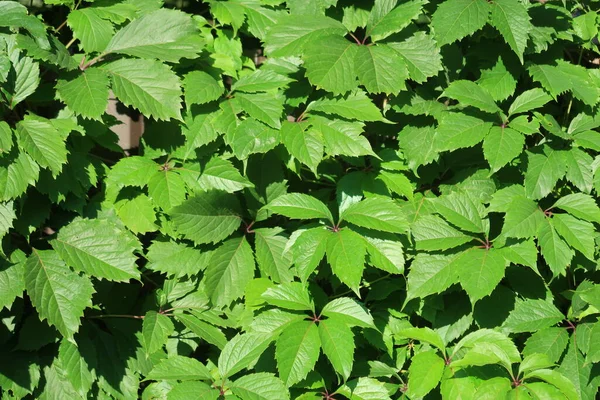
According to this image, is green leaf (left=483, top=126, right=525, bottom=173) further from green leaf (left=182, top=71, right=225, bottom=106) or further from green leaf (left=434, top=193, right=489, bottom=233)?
green leaf (left=182, top=71, right=225, bottom=106)

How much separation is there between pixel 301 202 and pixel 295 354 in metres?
0.49

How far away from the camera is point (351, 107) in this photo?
7.33ft

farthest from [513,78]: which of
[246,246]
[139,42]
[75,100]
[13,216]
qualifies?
[13,216]

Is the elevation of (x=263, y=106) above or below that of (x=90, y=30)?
below

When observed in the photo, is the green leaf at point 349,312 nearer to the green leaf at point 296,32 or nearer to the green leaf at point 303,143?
the green leaf at point 303,143

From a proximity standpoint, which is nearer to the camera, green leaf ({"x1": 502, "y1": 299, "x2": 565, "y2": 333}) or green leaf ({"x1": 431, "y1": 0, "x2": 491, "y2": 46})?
green leaf ({"x1": 431, "y1": 0, "x2": 491, "y2": 46})

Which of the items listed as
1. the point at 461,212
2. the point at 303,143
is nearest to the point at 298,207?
the point at 303,143

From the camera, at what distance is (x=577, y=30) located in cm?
249

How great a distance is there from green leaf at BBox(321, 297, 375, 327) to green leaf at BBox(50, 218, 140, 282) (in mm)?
641

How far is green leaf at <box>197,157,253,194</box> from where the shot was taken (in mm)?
2305

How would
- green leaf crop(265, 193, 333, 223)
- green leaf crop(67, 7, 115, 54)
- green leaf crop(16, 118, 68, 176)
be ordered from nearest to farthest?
green leaf crop(16, 118, 68, 176), green leaf crop(265, 193, 333, 223), green leaf crop(67, 7, 115, 54)

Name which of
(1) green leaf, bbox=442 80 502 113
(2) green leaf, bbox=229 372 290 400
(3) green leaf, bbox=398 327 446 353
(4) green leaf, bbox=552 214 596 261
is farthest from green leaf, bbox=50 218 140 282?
(4) green leaf, bbox=552 214 596 261

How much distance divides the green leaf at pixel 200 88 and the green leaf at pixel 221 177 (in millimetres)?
224

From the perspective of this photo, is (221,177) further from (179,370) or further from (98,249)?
(179,370)
